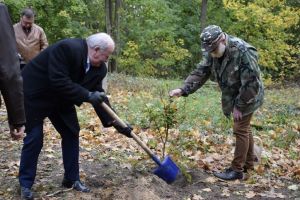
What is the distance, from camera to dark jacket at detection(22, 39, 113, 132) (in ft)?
14.9

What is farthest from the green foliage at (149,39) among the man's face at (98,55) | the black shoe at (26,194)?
the black shoe at (26,194)

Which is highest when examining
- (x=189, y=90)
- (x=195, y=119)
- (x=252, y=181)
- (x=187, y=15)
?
(x=189, y=90)

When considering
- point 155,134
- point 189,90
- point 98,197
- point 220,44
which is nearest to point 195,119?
point 155,134

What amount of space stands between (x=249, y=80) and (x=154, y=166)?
1702 mm

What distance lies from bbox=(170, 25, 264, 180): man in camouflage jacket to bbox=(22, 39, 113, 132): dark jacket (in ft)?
4.77

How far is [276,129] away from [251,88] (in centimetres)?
390

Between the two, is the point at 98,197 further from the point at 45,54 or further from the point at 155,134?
the point at 155,134

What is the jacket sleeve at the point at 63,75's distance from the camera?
450 cm

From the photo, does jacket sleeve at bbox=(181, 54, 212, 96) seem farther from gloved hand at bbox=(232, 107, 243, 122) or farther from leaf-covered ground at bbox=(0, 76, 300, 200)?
leaf-covered ground at bbox=(0, 76, 300, 200)

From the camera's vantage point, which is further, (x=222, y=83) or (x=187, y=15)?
(x=187, y=15)

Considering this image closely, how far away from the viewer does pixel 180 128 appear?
837 cm

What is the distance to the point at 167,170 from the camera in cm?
540

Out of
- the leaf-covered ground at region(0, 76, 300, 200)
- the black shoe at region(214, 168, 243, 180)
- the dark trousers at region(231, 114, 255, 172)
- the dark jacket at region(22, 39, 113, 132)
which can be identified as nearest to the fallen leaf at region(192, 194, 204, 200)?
the leaf-covered ground at region(0, 76, 300, 200)

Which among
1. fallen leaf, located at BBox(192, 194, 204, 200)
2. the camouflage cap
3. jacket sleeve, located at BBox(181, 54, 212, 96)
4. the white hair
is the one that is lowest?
fallen leaf, located at BBox(192, 194, 204, 200)
